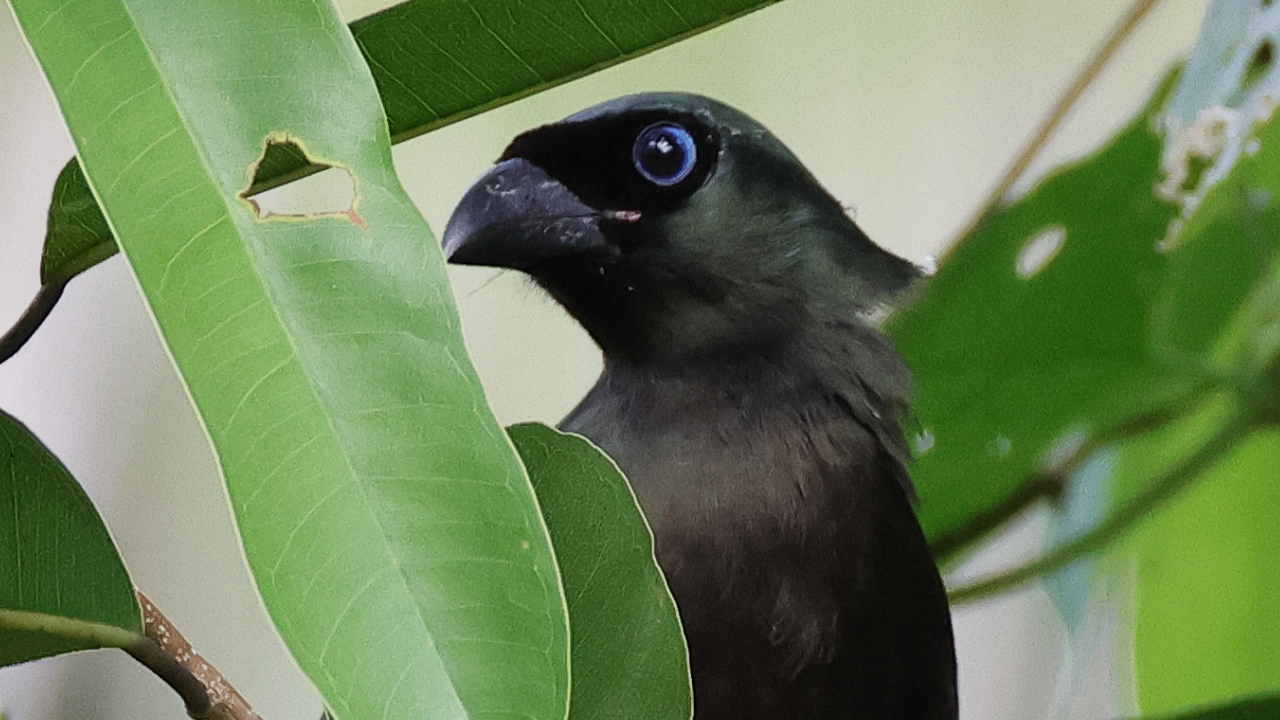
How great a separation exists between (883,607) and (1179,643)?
22cm

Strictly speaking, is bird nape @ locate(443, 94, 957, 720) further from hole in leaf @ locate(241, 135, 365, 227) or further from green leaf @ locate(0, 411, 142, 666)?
green leaf @ locate(0, 411, 142, 666)

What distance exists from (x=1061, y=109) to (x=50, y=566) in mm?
759

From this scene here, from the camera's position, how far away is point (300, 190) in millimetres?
815

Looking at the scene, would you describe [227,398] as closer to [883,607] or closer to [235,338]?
[235,338]

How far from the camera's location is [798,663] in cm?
83

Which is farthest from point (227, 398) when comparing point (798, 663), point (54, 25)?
point (798, 663)

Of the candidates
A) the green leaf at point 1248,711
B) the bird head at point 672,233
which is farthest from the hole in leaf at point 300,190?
the green leaf at point 1248,711

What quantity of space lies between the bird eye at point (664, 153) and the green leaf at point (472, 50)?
5.6 inches

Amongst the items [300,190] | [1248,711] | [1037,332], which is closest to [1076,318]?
[1037,332]

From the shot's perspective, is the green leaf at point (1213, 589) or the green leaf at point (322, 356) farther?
the green leaf at point (1213, 589)

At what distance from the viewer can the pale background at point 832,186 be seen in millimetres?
840

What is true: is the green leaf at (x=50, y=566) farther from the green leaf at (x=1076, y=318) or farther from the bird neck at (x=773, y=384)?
the green leaf at (x=1076, y=318)

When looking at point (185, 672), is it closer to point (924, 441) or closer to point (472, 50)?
point (472, 50)

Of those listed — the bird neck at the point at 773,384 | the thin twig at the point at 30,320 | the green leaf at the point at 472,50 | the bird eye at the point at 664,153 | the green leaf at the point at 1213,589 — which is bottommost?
the green leaf at the point at 1213,589
